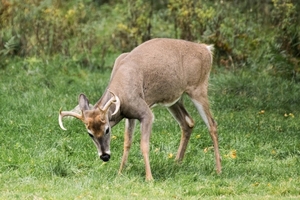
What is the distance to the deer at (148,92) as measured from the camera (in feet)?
30.8

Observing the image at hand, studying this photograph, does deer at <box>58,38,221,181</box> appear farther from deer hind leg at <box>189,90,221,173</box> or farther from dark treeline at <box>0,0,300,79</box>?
dark treeline at <box>0,0,300,79</box>

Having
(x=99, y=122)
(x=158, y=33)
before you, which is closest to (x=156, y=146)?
(x=99, y=122)

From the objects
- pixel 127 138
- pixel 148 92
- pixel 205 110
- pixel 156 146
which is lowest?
pixel 156 146

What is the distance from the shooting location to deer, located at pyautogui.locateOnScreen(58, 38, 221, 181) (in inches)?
369

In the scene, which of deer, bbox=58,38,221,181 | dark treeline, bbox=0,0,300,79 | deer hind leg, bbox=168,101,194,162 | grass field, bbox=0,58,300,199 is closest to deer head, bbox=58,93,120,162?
deer, bbox=58,38,221,181

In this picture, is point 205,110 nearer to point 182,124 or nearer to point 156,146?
point 182,124

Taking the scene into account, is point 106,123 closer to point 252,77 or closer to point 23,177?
point 23,177

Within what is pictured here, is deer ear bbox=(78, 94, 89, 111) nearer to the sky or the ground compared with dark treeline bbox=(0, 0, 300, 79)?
nearer to the sky

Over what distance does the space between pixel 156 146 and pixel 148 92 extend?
44.2 inches

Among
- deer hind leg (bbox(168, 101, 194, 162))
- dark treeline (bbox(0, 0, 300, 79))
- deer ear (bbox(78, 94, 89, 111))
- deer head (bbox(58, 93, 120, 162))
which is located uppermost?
deer ear (bbox(78, 94, 89, 111))

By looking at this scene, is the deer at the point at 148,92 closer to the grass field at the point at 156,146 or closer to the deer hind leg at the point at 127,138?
the deer hind leg at the point at 127,138

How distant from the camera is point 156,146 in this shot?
36.3ft

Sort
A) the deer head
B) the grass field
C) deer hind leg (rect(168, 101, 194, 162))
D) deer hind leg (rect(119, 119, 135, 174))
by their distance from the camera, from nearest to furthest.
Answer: the grass field < the deer head < deer hind leg (rect(119, 119, 135, 174)) < deer hind leg (rect(168, 101, 194, 162))

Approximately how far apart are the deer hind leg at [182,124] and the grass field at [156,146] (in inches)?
5.7
